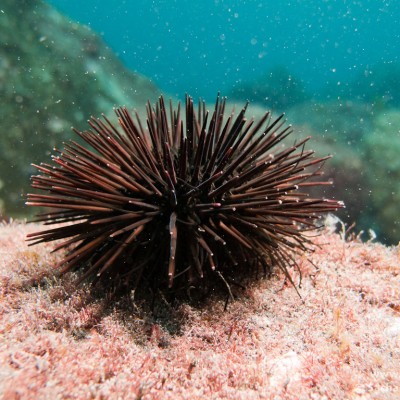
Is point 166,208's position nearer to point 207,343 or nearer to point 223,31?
point 207,343

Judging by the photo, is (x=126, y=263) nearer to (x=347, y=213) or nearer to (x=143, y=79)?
(x=347, y=213)

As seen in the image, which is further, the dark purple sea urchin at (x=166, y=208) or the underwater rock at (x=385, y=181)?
the underwater rock at (x=385, y=181)

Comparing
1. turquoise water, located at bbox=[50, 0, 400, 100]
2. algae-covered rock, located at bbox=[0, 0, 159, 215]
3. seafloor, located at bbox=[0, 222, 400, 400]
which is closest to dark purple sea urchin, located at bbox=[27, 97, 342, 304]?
seafloor, located at bbox=[0, 222, 400, 400]

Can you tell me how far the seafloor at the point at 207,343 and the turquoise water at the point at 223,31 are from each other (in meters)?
37.6

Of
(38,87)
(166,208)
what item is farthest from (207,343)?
(38,87)

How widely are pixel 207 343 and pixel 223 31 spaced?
69.2 m

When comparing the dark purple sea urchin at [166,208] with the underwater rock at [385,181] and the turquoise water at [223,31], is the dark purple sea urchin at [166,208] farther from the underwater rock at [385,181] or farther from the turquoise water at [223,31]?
the turquoise water at [223,31]

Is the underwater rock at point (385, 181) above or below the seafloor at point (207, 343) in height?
above

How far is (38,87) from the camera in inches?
320

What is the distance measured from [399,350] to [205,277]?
1662 millimetres

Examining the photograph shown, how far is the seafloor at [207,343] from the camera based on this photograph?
2.13m

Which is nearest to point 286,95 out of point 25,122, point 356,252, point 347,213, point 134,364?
point 347,213

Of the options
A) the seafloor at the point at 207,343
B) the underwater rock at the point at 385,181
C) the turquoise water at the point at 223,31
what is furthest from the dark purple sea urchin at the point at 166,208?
the turquoise water at the point at 223,31

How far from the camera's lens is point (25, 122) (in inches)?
318
